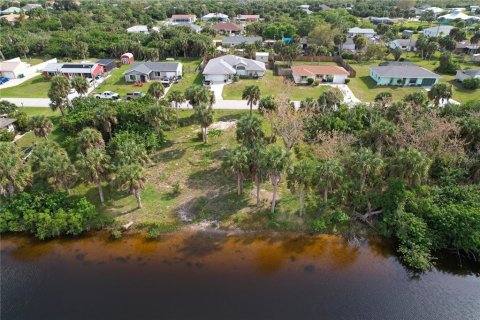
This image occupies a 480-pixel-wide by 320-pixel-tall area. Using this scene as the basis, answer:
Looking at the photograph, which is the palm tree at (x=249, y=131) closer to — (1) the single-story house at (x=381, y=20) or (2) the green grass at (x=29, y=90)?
(2) the green grass at (x=29, y=90)

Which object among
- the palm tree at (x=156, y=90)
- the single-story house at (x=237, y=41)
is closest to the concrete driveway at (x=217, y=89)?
the palm tree at (x=156, y=90)

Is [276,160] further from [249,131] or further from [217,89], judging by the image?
[217,89]

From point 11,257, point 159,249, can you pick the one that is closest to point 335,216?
point 159,249

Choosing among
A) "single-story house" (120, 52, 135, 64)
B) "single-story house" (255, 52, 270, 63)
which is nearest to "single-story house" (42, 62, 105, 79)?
"single-story house" (120, 52, 135, 64)

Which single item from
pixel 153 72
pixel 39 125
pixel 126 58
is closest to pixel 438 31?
pixel 153 72

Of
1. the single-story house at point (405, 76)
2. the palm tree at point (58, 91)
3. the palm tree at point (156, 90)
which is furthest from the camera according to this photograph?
the single-story house at point (405, 76)

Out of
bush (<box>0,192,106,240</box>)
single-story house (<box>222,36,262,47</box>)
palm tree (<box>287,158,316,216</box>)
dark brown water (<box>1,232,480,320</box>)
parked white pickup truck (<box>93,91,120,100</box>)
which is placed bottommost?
dark brown water (<box>1,232,480,320</box>)

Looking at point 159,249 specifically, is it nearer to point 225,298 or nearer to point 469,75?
point 225,298

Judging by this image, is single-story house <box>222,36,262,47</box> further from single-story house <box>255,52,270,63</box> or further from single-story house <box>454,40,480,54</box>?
single-story house <box>454,40,480,54</box>
